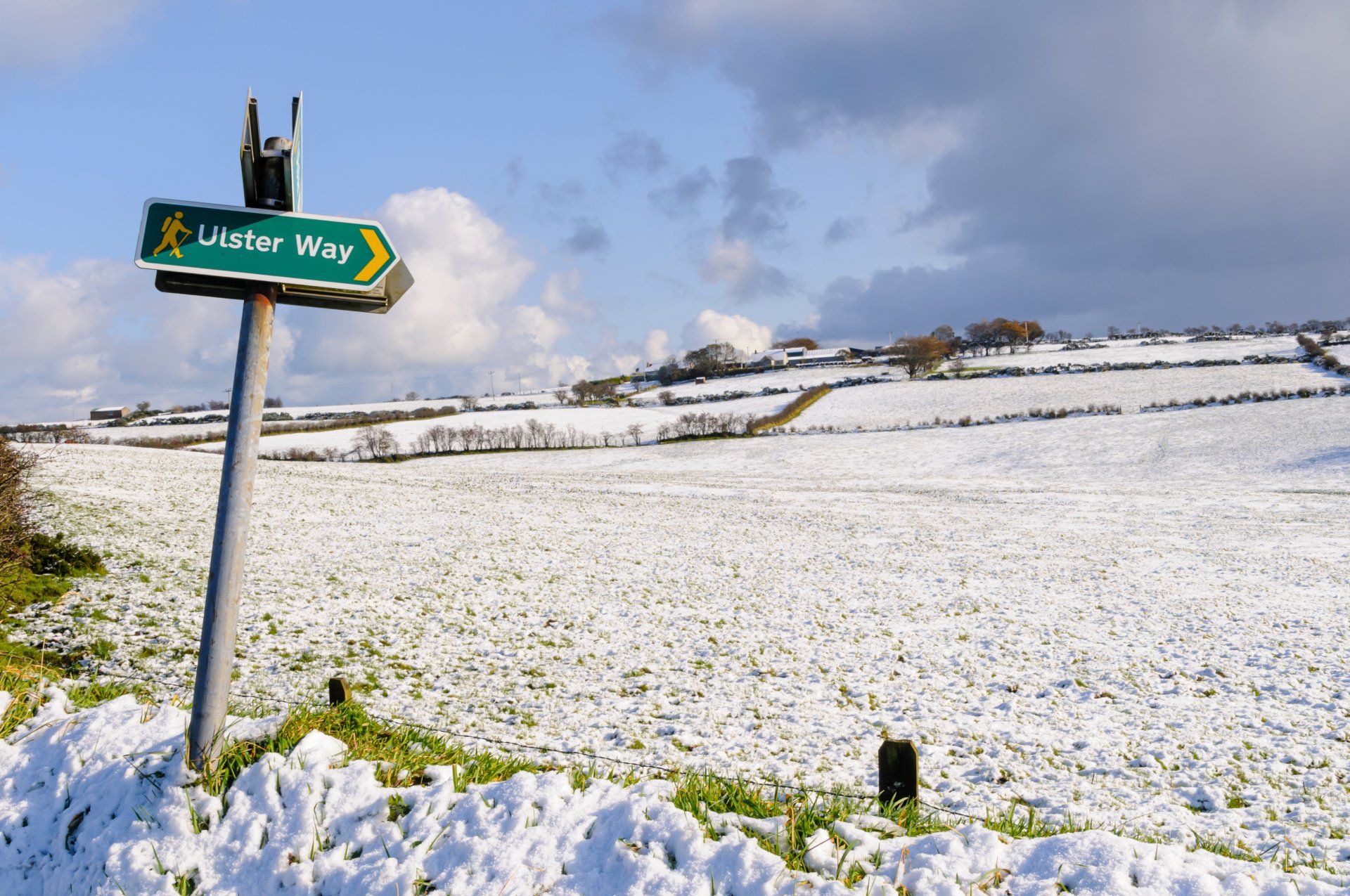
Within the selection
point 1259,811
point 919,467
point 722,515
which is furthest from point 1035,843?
point 919,467

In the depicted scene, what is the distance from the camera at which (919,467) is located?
5212cm

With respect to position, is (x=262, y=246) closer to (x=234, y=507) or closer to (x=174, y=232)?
(x=174, y=232)

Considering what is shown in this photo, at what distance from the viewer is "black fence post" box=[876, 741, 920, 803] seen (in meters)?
4.85

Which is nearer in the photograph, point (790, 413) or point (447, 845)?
point (447, 845)

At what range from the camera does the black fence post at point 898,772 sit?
4852 millimetres

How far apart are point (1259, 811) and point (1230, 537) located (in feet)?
68.0

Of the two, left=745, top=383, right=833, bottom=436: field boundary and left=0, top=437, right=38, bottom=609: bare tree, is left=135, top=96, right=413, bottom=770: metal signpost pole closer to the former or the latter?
left=0, top=437, right=38, bottom=609: bare tree

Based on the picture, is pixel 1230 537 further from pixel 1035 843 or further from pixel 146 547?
pixel 146 547

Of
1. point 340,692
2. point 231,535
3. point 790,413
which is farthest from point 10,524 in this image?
point 790,413

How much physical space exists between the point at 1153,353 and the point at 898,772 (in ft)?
404

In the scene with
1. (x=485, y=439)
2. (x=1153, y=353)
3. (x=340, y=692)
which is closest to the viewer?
(x=340, y=692)

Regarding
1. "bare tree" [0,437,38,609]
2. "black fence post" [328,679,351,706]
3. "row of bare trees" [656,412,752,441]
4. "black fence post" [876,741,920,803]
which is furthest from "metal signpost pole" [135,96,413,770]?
"row of bare trees" [656,412,752,441]

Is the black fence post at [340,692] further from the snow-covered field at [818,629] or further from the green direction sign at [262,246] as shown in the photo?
the snow-covered field at [818,629]

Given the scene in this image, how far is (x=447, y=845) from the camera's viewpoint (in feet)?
13.0
